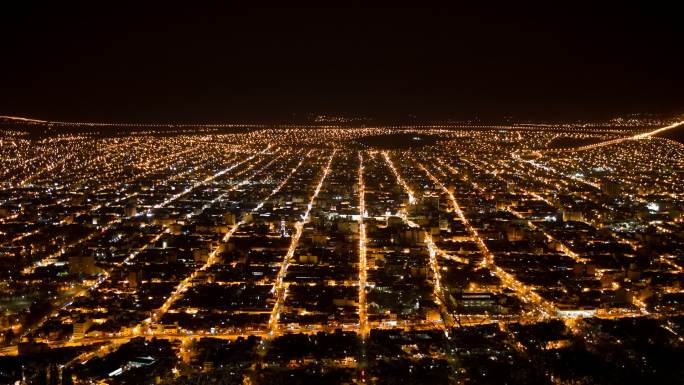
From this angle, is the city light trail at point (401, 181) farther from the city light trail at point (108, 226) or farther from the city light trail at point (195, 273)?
the city light trail at point (108, 226)

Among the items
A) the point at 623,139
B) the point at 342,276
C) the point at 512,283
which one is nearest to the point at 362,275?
the point at 342,276

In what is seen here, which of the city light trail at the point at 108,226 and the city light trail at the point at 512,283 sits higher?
the city light trail at the point at 108,226

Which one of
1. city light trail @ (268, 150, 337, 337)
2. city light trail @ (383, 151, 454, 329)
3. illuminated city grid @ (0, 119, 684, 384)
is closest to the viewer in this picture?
illuminated city grid @ (0, 119, 684, 384)

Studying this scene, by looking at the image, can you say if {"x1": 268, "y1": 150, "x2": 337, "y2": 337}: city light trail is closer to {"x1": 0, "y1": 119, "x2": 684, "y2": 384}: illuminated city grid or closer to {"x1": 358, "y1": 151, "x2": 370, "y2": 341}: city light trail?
{"x1": 0, "y1": 119, "x2": 684, "y2": 384}: illuminated city grid

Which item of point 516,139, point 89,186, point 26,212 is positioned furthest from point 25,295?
point 516,139

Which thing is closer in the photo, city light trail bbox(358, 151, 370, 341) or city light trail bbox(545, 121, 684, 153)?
city light trail bbox(358, 151, 370, 341)

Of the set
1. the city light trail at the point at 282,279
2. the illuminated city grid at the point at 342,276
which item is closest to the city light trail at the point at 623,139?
the illuminated city grid at the point at 342,276

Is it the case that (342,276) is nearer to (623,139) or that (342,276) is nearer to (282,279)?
(282,279)

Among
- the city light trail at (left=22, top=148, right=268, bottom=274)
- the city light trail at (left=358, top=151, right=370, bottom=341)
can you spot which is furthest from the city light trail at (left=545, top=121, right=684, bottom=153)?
the city light trail at (left=358, top=151, right=370, bottom=341)

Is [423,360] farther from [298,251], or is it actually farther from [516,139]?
[516,139]
